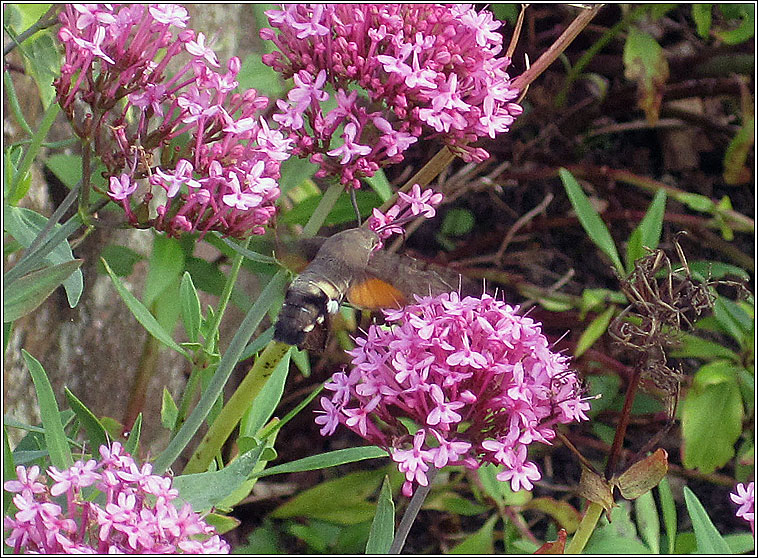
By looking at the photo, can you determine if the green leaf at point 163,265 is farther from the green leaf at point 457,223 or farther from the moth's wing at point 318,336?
the green leaf at point 457,223

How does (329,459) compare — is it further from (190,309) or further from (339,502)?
(339,502)

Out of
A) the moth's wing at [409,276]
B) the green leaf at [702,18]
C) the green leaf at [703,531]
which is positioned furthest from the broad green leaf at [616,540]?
the green leaf at [702,18]

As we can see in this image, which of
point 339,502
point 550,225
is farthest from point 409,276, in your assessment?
point 550,225

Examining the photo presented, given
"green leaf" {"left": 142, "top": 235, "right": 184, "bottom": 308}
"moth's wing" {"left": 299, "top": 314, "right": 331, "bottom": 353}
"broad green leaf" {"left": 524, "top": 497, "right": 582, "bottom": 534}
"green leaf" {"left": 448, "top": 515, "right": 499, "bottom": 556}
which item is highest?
"moth's wing" {"left": 299, "top": 314, "right": 331, "bottom": 353}

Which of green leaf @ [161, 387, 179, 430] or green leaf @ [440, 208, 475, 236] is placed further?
green leaf @ [440, 208, 475, 236]

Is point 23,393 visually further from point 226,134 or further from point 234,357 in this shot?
point 226,134

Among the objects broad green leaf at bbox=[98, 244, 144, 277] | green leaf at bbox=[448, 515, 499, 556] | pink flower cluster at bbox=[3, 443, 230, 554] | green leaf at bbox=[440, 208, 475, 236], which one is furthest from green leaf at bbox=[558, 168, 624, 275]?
pink flower cluster at bbox=[3, 443, 230, 554]

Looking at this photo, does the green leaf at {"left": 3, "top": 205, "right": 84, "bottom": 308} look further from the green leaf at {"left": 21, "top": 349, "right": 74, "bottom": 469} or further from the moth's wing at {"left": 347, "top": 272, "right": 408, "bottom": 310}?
the moth's wing at {"left": 347, "top": 272, "right": 408, "bottom": 310}
